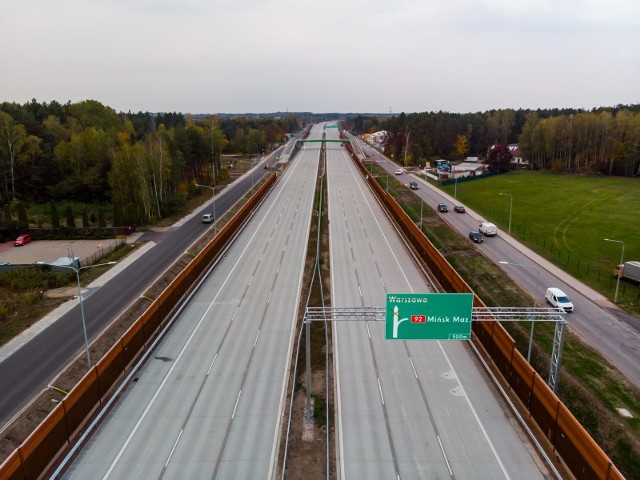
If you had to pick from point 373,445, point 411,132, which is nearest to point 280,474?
point 373,445

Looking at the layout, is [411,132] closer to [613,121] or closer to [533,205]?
[613,121]

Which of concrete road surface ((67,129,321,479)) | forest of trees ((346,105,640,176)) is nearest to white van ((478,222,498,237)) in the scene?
concrete road surface ((67,129,321,479))

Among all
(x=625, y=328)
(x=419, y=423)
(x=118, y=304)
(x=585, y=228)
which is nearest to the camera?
(x=419, y=423)

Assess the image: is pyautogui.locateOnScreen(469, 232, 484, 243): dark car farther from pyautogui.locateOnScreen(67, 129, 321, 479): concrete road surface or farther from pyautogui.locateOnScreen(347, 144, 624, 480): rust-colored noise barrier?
pyautogui.locateOnScreen(67, 129, 321, 479): concrete road surface

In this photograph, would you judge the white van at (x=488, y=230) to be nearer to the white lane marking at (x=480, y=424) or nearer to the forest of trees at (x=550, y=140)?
the white lane marking at (x=480, y=424)

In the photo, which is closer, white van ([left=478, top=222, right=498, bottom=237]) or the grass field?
the grass field

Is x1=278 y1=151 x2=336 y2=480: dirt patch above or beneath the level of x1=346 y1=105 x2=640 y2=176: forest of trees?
beneath

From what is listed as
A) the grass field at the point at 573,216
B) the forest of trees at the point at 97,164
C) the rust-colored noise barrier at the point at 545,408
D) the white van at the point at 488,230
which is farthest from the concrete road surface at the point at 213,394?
the grass field at the point at 573,216
